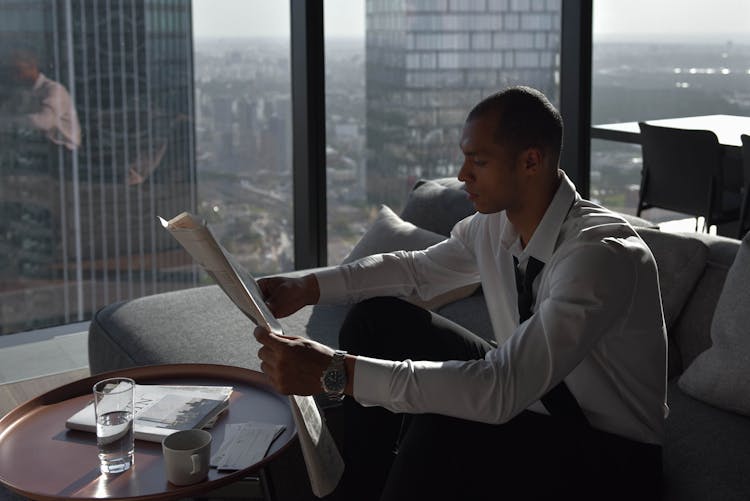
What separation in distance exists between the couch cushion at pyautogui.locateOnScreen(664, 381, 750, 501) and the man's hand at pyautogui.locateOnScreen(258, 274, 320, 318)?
80cm

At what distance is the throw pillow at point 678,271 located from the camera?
230 centimetres

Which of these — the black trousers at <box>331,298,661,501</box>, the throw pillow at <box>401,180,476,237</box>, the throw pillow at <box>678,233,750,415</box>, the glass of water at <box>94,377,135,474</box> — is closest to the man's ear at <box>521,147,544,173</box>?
the black trousers at <box>331,298,661,501</box>

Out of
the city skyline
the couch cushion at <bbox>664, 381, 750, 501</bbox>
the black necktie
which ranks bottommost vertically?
the couch cushion at <bbox>664, 381, 750, 501</bbox>

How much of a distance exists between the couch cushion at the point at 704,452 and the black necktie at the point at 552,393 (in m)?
0.25

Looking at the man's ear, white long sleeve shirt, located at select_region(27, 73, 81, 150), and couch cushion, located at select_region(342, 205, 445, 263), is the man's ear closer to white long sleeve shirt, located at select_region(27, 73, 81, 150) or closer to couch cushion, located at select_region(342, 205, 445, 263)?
couch cushion, located at select_region(342, 205, 445, 263)

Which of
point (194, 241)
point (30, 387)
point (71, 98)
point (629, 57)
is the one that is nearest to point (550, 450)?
point (194, 241)

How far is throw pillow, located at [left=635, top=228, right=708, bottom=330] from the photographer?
7.56ft

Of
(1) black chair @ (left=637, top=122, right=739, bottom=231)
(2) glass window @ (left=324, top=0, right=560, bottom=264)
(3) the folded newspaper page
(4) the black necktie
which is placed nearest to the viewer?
(3) the folded newspaper page

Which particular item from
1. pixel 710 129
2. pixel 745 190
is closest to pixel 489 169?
pixel 745 190

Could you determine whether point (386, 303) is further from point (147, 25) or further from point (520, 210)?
point (147, 25)

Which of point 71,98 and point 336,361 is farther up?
point 71,98

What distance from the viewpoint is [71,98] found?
3322 mm

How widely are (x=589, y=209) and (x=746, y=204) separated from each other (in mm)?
2426

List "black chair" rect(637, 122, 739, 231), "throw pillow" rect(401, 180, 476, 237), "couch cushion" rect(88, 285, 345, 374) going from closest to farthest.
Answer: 1. "couch cushion" rect(88, 285, 345, 374)
2. "throw pillow" rect(401, 180, 476, 237)
3. "black chair" rect(637, 122, 739, 231)
